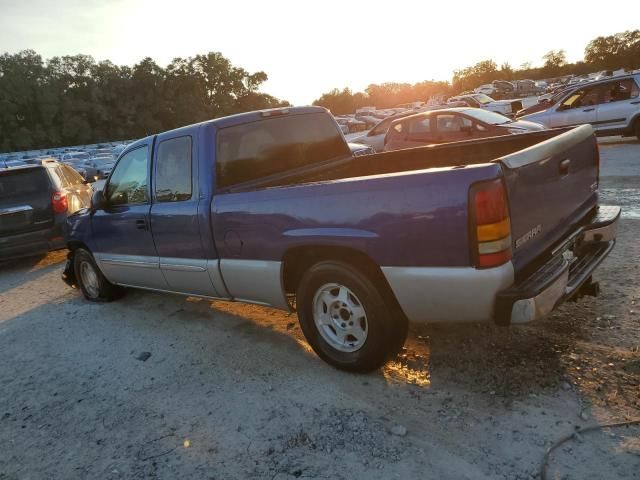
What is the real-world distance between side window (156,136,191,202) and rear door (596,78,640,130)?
1159 centimetres

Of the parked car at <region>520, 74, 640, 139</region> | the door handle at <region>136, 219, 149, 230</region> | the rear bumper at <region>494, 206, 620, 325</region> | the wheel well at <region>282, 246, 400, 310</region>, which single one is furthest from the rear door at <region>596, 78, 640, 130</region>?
the door handle at <region>136, 219, 149, 230</region>

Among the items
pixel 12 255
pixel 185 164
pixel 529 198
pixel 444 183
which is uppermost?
pixel 185 164

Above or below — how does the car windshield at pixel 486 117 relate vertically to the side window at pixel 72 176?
below

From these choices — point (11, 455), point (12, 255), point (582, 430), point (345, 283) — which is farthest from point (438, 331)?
point (12, 255)

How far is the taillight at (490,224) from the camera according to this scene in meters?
2.53

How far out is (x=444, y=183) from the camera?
102 inches

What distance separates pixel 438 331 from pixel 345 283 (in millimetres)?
1158

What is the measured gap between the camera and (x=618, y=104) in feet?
39.0

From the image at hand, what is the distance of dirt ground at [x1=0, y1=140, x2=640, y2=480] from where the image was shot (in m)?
2.54

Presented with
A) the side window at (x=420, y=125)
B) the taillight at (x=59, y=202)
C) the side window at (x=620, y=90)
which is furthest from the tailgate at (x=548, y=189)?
the side window at (x=620, y=90)

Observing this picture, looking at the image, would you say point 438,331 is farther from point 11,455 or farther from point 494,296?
point 11,455

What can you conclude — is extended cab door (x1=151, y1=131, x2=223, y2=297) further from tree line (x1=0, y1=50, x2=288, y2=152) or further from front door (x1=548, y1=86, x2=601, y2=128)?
tree line (x1=0, y1=50, x2=288, y2=152)

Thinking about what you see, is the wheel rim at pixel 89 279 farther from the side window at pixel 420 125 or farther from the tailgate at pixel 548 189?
the side window at pixel 420 125

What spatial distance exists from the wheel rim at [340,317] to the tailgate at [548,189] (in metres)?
1.08
